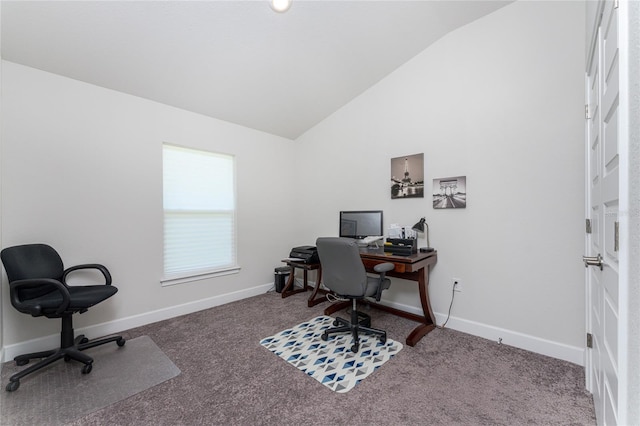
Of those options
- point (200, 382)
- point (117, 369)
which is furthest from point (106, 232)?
point (200, 382)

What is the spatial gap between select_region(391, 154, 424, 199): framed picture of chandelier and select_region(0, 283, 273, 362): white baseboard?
7.69 feet

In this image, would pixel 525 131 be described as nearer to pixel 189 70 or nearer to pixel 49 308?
pixel 189 70

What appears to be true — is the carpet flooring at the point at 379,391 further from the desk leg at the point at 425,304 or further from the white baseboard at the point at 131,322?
the white baseboard at the point at 131,322

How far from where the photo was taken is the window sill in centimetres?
289

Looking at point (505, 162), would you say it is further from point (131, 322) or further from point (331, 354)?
point (131, 322)

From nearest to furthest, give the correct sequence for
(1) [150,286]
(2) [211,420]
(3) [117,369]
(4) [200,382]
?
(2) [211,420], (4) [200,382], (3) [117,369], (1) [150,286]

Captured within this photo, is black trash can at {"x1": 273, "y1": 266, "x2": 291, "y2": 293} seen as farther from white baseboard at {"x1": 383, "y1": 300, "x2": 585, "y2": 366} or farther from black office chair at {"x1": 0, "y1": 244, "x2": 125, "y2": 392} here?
white baseboard at {"x1": 383, "y1": 300, "x2": 585, "y2": 366}

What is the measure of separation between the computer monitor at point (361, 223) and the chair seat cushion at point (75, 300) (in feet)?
8.12

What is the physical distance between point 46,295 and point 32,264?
27 cm

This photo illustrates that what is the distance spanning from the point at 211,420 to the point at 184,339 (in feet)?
3.74

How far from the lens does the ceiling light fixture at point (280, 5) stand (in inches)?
75.1

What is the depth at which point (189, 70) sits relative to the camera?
249 centimetres

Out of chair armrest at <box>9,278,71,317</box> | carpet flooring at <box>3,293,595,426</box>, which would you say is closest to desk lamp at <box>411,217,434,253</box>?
carpet flooring at <box>3,293,595,426</box>

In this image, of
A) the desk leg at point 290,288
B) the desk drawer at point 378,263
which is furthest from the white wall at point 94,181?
the desk drawer at point 378,263
